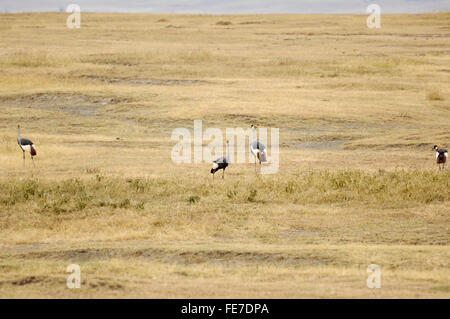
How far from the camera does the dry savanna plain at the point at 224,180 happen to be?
12.1 metres

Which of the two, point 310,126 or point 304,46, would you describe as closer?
point 310,126

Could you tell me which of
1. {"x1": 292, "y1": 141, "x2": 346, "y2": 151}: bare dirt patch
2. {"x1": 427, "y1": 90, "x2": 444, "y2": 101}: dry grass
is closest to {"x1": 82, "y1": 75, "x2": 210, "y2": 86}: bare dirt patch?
{"x1": 427, "y1": 90, "x2": 444, "y2": 101}: dry grass

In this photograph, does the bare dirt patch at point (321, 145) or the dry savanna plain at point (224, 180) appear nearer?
the dry savanna plain at point (224, 180)

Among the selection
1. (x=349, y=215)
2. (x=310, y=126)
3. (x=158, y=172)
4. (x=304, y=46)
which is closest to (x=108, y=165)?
(x=158, y=172)

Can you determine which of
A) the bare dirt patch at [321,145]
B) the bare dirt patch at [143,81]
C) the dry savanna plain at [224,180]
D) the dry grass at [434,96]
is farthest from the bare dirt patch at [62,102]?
the dry grass at [434,96]

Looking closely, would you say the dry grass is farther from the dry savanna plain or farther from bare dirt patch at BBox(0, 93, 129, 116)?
bare dirt patch at BBox(0, 93, 129, 116)

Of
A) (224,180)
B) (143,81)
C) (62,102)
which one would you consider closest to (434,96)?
(143,81)

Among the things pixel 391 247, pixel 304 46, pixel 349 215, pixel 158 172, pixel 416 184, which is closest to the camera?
pixel 391 247

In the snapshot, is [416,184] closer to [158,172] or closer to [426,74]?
[158,172]

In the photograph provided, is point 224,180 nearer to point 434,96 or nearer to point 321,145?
point 321,145

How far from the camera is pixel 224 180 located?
2100 centimetres

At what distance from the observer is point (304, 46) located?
221 feet

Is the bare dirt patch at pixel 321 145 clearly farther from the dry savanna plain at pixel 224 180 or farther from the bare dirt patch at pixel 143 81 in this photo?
the bare dirt patch at pixel 143 81
